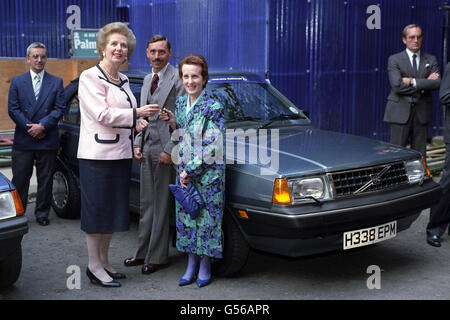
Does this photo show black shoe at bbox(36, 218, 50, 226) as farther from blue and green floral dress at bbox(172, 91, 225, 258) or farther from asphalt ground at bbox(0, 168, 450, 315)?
blue and green floral dress at bbox(172, 91, 225, 258)

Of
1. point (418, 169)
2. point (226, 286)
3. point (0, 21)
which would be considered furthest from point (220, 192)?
point (0, 21)

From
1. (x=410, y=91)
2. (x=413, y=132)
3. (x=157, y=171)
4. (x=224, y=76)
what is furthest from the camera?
(x=413, y=132)

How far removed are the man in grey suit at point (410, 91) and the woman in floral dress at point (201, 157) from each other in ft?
10.8

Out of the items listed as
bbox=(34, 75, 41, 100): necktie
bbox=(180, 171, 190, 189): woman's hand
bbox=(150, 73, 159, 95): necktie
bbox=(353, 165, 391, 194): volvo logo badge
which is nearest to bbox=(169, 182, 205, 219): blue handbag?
Answer: bbox=(180, 171, 190, 189): woman's hand

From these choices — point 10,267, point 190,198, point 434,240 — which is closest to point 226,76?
point 190,198

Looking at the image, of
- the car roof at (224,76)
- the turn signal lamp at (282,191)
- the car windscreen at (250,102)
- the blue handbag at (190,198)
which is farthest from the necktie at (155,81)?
the turn signal lamp at (282,191)

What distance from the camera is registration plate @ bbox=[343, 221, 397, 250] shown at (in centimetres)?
459

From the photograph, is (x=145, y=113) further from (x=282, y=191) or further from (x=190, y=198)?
(x=282, y=191)

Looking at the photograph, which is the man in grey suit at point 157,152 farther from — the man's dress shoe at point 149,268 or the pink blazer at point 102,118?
the pink blazer at point 102,118

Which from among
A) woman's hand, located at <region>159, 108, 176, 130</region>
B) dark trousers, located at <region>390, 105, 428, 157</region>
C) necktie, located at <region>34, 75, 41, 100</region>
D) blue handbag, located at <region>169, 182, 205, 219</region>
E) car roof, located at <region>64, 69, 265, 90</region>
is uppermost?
car roof, located at <region>64, 69, 265, 90</region>

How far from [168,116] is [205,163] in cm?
57

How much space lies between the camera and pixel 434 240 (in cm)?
591

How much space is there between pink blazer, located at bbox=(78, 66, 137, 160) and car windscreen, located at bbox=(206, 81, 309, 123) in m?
1.21

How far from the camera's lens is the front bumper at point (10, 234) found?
4.16m
